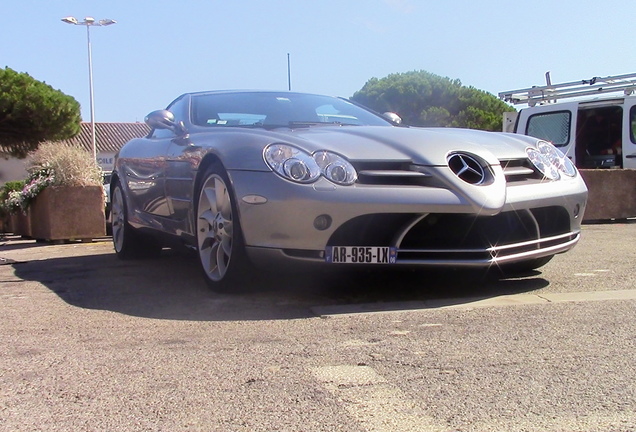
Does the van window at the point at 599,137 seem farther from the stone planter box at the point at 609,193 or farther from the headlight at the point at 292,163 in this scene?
the headlight at the point at 292,163

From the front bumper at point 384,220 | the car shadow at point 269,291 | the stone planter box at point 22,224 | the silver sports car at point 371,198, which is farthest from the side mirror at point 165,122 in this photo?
the stone planter box at point 22,224

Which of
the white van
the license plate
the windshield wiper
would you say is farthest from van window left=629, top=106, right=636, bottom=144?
the license plate

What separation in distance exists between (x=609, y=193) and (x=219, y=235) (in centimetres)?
707

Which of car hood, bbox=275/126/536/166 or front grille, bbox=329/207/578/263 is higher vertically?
car hood, bbox=275/126/536/166

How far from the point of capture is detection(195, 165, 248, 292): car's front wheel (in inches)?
167

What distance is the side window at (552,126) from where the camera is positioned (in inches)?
448

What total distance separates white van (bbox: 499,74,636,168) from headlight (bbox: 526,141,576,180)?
6568 mm

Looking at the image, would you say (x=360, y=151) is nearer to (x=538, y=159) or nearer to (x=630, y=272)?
(x=538, y=159)

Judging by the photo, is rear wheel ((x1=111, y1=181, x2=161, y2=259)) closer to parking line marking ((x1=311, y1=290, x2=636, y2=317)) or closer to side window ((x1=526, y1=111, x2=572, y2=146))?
parking line marking ((x1=311, y1=290, x2=636, y2=317))

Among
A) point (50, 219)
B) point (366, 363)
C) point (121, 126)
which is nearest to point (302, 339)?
point (366, 363)

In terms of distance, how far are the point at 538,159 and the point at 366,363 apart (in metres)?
2.18

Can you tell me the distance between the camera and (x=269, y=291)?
4547 millimetres

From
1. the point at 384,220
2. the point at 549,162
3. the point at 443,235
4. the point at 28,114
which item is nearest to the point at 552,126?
the point at 549,162

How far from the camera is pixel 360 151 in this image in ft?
13.5
